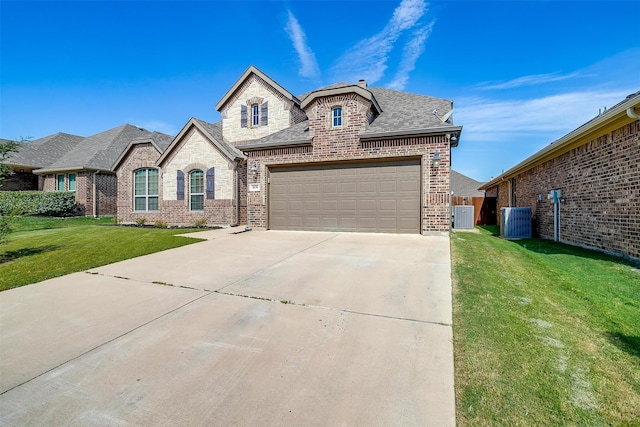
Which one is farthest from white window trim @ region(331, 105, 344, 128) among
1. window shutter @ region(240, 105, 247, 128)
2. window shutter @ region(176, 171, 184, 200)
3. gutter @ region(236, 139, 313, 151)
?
window shutter @ region(176, 171, 184, 200)

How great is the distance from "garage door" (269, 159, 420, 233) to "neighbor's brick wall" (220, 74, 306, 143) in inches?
184

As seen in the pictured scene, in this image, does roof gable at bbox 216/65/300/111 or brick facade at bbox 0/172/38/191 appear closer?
roof gable at bbox 216/65/300/111

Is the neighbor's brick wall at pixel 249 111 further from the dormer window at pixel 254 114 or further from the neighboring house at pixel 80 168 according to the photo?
the neighboring house at pixel 80 168

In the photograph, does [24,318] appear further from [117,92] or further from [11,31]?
[117,92]

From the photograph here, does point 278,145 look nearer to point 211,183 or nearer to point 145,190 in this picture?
point 211,183

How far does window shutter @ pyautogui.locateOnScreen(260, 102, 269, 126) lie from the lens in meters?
15.7

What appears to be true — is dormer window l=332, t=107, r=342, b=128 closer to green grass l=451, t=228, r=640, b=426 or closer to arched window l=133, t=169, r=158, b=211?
green grass l=451, t=228, r=640, b=426

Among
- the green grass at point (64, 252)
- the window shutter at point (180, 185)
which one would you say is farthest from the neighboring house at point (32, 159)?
the green grass at point (64, 252)

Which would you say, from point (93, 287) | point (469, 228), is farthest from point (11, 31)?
point (469, 228)

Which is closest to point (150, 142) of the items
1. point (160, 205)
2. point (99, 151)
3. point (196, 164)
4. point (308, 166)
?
point (196, 164)

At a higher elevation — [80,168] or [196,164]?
[80,168]

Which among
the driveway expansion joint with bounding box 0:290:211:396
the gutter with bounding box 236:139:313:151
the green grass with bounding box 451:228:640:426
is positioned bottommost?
the driveway expansion joint with bounding box 0:290:211:396

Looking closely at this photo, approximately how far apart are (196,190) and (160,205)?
2359mm

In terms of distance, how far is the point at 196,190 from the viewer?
1488 centimetres
